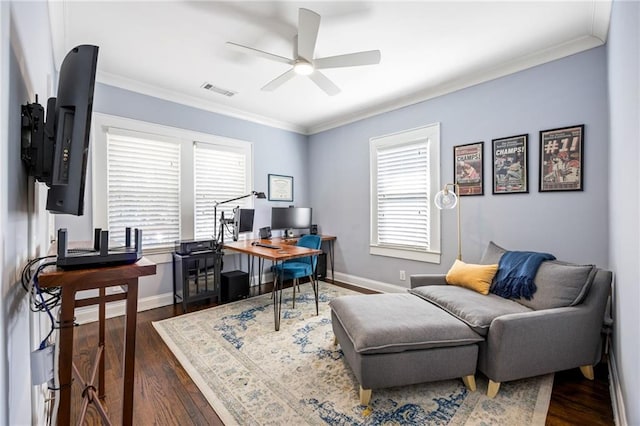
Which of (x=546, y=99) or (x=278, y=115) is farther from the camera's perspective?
(x=278, y=115)

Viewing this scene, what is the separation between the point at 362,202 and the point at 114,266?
355 cm

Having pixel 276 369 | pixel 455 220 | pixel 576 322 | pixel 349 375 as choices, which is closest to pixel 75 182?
pixel 276 369

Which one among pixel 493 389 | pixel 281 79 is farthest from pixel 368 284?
pixel 281 79

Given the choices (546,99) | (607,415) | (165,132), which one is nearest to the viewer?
(607,415)

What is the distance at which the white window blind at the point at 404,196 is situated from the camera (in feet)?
11.9

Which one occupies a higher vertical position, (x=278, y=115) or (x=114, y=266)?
(x=278, y=115)

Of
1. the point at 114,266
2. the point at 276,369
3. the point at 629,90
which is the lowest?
the point at 276,369

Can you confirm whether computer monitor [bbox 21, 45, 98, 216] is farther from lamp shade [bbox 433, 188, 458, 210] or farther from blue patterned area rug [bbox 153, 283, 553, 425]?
lamp shade [bbox 433, 188, 458, 210]

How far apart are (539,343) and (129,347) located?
232 cm

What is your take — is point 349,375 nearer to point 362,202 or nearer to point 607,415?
point 607,415

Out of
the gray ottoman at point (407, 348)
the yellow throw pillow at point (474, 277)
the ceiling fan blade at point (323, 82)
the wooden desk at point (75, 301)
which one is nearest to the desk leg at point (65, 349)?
the wooden desk at point (75, 301)

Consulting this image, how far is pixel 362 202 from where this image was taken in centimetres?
434

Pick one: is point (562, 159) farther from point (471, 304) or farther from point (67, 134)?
point (67, 134)

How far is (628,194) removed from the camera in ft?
4.66
